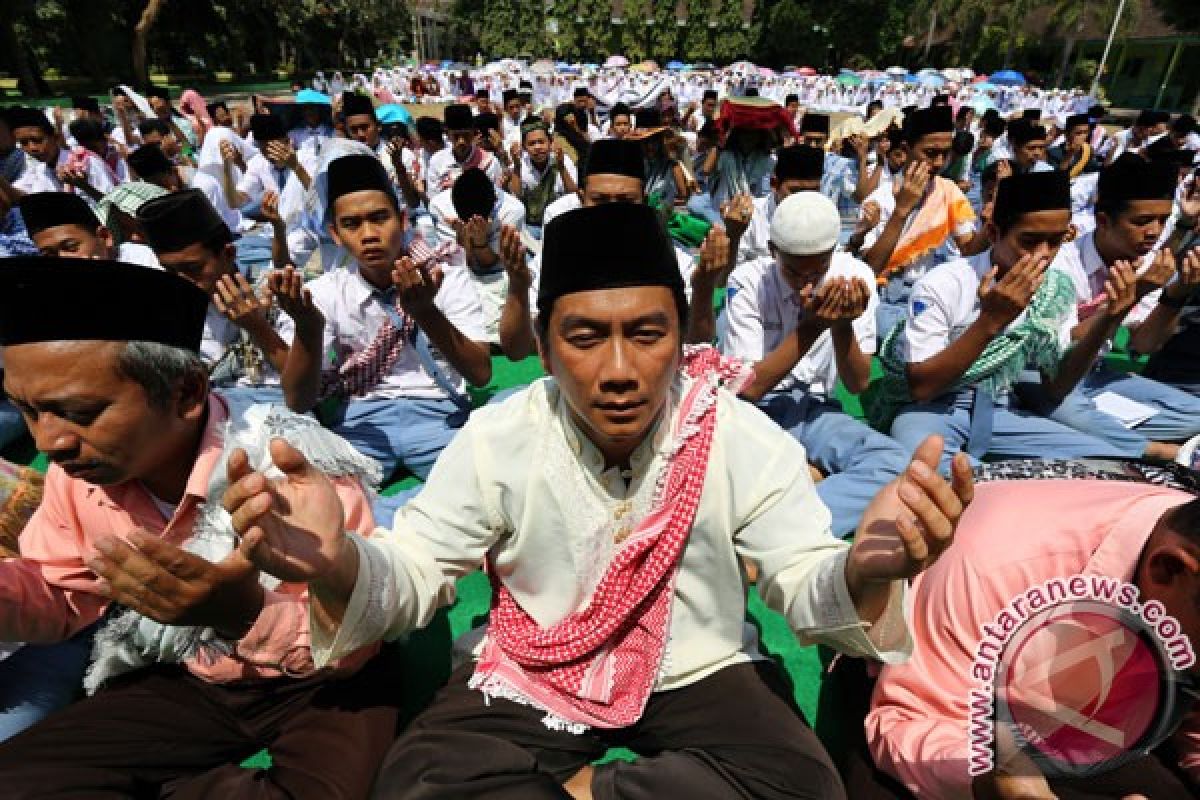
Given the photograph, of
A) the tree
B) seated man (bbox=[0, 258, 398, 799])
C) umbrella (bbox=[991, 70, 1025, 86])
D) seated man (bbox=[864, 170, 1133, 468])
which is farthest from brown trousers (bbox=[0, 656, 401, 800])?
the tree

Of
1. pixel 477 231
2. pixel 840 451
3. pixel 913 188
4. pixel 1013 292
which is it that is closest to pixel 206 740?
pixel 840 451

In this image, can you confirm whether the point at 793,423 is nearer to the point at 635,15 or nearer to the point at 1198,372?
the point at 1198,372

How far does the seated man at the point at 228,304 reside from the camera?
2.71m

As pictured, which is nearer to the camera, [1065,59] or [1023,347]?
[1023,347]

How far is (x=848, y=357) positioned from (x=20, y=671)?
341cm

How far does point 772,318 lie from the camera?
3506 mm

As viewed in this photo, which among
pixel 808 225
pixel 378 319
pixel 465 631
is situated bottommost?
pixel 465 631

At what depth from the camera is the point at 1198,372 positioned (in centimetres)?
417

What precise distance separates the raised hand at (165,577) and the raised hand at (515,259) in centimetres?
213

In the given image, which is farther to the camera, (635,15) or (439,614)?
(635,15)

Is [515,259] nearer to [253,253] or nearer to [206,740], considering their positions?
[206,740]

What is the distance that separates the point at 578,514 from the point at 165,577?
92 centimetres

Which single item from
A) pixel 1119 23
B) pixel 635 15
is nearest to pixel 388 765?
pixel 1119 23

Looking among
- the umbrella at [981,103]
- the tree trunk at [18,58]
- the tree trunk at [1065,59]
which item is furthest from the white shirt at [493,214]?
the tree trunk at [1065,59]
